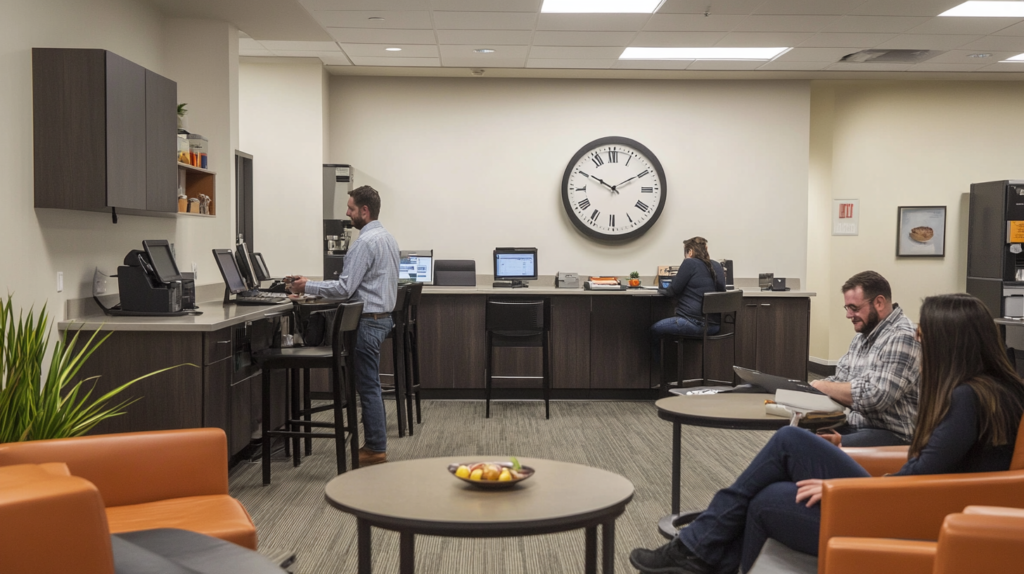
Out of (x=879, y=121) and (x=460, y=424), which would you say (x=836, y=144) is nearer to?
(x=879, y=121)

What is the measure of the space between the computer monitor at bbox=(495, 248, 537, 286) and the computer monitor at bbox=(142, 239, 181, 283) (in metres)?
3.21

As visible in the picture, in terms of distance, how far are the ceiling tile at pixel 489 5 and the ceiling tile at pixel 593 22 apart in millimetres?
227

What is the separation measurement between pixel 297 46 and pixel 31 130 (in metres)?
2.97

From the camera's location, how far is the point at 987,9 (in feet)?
17.6

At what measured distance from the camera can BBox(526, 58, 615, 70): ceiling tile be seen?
679 centimetres

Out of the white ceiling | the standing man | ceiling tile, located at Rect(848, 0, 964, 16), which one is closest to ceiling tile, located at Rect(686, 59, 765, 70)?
the white ceiling

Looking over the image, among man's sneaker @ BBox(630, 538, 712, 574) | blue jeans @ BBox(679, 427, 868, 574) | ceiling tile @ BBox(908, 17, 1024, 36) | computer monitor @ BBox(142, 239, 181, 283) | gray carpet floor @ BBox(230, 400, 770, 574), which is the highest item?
ceiling tile @ BBox(908, 17, 1024, 36)

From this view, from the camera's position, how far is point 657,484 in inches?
172

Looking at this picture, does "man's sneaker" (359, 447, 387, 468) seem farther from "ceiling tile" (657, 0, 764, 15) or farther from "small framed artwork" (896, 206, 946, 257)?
"small framed artwork" (896, 206, 946, 257)

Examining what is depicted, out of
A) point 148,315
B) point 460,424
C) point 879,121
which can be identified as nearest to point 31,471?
point 148,315

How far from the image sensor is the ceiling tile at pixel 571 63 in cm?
679

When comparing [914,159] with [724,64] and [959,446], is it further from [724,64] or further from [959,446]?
[959,446]

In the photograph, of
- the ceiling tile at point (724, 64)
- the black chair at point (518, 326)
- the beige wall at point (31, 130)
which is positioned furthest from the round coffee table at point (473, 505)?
the ceiling tile at point (724, 64)

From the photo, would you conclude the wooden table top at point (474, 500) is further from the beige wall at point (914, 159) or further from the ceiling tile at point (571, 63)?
the beige wall at point (914, 159)
